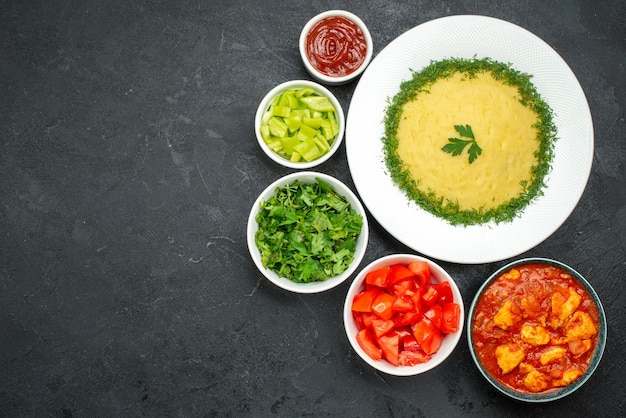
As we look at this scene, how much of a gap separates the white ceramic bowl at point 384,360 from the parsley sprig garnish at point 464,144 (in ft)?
1.79

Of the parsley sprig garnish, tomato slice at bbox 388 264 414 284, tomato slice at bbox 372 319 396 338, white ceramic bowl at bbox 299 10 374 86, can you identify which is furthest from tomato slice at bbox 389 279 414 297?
white ceramic bowl at bbox 299 10 374 86

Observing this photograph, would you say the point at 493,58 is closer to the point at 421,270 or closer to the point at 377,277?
the point at 421,270

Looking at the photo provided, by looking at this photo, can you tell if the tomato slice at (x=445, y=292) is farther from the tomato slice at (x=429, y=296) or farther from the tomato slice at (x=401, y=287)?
the tomato slice at (x=401, y=287)

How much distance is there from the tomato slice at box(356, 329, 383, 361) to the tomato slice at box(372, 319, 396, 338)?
0.19ft

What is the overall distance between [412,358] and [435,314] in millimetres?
241

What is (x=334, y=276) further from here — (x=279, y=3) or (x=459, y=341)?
(x=279, y=3)

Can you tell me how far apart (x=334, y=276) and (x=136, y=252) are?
1069 mm

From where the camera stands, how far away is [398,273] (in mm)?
2936

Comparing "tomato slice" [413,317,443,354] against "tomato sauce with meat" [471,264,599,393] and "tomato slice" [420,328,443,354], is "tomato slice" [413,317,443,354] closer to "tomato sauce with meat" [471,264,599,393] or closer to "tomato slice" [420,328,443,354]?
"tomato slice" [420,328,443,354]

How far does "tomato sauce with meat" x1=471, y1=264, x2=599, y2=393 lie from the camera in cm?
293

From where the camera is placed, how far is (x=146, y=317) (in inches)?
124

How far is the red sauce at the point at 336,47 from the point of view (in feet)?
10.0

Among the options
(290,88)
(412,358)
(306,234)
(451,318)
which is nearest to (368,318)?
(412,358)

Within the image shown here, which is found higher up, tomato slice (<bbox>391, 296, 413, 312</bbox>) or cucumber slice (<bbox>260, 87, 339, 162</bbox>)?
cucumber slice (<bbox>260, 87, 339, 162</bbox>)
